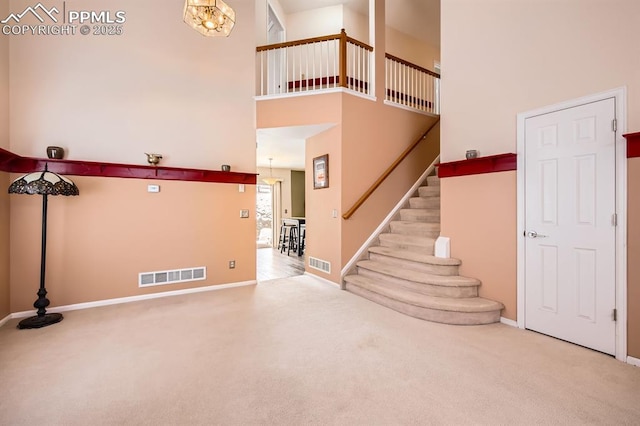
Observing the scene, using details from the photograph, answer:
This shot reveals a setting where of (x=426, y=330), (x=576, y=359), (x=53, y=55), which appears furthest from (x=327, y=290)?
(x=53, y=55)

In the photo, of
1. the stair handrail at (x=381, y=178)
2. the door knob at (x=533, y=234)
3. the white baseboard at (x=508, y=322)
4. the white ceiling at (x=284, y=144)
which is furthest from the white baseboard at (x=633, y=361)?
the white ceiling at (x=284, y=144)

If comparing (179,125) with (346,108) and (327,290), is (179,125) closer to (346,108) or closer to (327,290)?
(346,108)

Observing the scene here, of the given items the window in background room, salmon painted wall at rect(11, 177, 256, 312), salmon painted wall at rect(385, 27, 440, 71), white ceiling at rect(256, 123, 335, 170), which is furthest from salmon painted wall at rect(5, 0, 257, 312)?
the window in background room

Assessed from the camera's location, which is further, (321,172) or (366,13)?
(366,13)

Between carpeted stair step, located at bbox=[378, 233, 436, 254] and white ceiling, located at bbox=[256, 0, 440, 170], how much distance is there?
224 centimetres

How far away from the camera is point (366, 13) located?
6820mm

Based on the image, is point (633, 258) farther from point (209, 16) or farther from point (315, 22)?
point (315, 22)

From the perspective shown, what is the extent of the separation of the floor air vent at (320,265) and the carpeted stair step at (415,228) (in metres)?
1.26

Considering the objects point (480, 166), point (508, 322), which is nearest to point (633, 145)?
point (480, 166)

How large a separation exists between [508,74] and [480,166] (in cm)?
99

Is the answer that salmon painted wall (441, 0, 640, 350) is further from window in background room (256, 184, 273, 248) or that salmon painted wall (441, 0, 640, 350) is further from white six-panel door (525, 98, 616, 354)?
window in background room (256, 184, 273, 248)

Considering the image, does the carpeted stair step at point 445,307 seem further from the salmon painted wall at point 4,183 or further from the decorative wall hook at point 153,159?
the salmon painted wall at point 4,183

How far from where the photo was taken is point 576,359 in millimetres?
2293

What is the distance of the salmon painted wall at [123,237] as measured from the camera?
3.33 m
